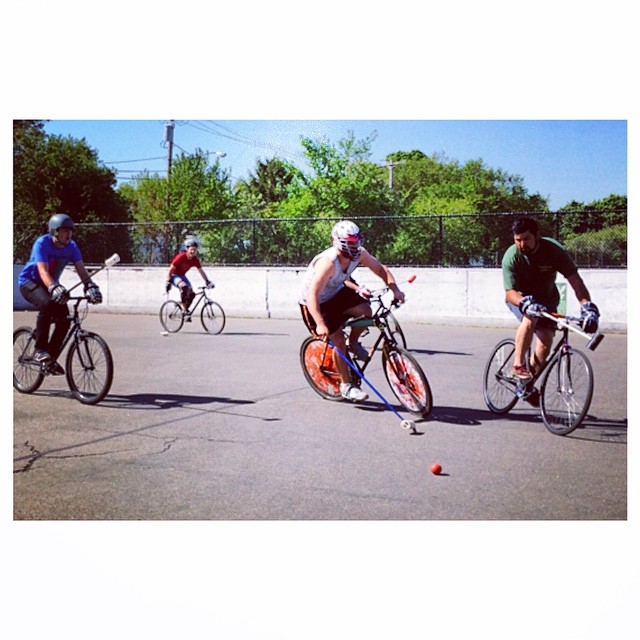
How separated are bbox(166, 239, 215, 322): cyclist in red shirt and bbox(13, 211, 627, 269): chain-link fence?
7cm

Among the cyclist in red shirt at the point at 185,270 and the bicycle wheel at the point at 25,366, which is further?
the bicycle wheel at the point at 25,366

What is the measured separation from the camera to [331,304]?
545cm

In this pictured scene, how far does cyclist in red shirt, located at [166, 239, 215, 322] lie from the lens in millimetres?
5383

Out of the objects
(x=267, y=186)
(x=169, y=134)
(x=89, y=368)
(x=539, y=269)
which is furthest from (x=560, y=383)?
(x=89, y=368)

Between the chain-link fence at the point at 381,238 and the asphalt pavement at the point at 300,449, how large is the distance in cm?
63

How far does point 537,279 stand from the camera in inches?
195

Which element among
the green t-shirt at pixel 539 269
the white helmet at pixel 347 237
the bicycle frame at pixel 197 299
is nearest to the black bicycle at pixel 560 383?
the green t-shirt at pixel 539 269

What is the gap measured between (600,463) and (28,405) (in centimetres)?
365

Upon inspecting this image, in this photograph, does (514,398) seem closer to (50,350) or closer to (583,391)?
(583,391)

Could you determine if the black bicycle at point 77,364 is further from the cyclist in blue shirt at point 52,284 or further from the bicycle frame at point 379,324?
the bicycle frame at point 379,324

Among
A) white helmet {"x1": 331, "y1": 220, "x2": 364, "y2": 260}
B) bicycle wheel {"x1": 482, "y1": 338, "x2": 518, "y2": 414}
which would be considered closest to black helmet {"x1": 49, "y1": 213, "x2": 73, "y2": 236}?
white helmet {"x1": 331, "y1": 220, "x2": 364, "y2": 260}

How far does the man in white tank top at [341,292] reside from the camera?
4.95m

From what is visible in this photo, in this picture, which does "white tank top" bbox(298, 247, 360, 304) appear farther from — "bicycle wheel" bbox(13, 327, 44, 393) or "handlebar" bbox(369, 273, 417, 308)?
"bicycle wheel" bbox(13, 327, 44, 393)
